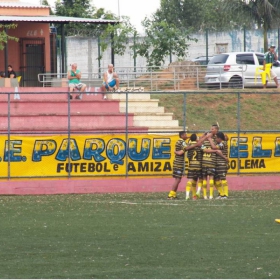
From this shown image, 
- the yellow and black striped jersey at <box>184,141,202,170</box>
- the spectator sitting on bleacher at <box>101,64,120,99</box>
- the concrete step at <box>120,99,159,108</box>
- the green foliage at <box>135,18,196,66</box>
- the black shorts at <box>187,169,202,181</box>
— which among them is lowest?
the black shorts at <box>187,169,202,181</box>

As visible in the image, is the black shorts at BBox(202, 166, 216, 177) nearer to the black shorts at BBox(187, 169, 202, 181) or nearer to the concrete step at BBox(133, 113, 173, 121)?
the black shorts at BBox(187, 169, 202, 181)

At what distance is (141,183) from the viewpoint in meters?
25.8

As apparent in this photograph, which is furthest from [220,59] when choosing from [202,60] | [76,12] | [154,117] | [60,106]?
[76,12]

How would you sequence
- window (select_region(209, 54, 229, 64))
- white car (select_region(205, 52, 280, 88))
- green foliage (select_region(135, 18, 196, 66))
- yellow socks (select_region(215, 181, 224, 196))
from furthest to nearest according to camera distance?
green foliage (select_region(135, 18, 196, 66)), window (select_region(209, 54, 229, 64)), white car (select_region(205, 52, 280, 88)), yellow socks (select_region(215, 181, 224, 196))

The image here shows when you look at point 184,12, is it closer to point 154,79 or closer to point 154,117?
point 154,79

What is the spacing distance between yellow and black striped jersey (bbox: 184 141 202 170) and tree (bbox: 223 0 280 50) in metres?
21.6

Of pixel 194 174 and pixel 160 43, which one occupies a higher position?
pixel 160 43

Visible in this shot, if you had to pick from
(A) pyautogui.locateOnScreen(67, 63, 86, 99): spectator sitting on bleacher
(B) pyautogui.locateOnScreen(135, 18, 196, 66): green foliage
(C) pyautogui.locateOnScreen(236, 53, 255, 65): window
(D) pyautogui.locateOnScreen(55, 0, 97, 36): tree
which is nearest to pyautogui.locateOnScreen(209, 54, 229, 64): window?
(C) pyautogui.locateOnScreen(236, 53, 255, 65): window

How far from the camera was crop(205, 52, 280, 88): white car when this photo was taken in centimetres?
3616

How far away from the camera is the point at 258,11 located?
4331 centimetres

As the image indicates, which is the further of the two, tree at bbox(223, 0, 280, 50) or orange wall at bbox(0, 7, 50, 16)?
tree at bbox(223, 0, 280, 50)

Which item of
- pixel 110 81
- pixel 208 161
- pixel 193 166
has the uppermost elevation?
pixel 110 81

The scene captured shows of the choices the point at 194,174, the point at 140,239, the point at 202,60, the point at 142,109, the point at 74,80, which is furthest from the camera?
the point at 202,60

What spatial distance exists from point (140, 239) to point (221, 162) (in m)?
8.09
